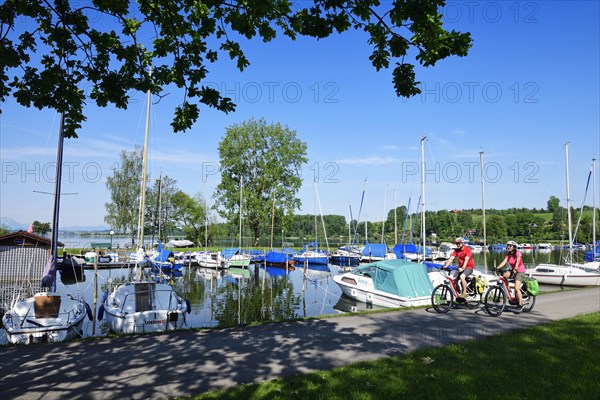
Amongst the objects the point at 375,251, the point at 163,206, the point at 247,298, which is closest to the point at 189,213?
the point at 163,206

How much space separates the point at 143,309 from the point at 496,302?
482 inches

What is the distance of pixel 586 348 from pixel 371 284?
13963 millimetres

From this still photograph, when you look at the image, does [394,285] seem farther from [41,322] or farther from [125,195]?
[125,195]

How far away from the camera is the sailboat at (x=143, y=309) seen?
14.5 m

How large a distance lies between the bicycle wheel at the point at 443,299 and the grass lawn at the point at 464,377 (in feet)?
14.0

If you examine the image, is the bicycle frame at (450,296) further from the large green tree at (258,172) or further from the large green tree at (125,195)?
the large green tree at (125,195)

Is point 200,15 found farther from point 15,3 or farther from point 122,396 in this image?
point 122,396

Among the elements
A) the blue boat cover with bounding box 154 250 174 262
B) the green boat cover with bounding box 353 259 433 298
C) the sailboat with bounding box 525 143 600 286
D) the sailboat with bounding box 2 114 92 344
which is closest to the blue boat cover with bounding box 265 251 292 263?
the blue boat cover with bounding box 154 250 174 262

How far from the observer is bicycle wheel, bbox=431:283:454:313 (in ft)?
41.2

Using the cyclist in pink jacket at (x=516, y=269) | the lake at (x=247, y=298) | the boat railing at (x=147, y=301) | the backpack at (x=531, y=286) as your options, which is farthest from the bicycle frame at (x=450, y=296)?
the boat railing at (x=147, y=301)

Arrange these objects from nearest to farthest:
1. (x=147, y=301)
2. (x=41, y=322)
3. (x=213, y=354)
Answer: (x=213, y=354)
(x=41, y=322)
(x=147, y=301)

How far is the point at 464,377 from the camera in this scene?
627 cm

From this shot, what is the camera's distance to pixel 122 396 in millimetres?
6074

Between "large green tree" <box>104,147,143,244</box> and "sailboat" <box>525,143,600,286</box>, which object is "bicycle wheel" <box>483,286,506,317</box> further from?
"large green tree" <box>104,147,143,244</box>
